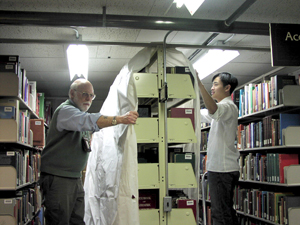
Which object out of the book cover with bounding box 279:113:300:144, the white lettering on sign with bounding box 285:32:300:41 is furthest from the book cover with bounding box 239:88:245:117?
the white lettering on sign with bounding box 285:32:300:41

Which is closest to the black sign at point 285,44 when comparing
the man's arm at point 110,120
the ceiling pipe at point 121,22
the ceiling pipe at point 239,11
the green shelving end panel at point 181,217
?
the ceiling pipe at point 121,22

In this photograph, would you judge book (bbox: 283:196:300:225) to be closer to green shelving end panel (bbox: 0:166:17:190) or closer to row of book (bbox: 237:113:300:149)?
row of book (bbox: 237:113:300:149)

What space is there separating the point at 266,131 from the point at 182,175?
142 cm

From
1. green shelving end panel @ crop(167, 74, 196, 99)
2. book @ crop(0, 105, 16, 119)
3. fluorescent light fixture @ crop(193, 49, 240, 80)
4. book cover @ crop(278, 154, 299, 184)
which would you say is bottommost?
book cover @ crop(278, 154, 299, 184)

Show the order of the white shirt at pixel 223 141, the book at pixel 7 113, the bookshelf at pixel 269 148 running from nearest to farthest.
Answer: the white shirt at pixel 223 141, the book at pixel 7 113, the bookshelf at pixel 269 148

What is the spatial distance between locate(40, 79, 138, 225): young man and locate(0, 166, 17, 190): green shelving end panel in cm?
73

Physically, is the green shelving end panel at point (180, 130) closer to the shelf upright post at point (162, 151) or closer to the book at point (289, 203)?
the shelf upright post at point (162, 151)

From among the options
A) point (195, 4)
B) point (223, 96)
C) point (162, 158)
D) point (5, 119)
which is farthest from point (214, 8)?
point (5, 119)

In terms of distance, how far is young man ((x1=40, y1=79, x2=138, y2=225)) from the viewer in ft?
7.57

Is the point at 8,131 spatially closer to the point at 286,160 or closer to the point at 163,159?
the point at 163,159

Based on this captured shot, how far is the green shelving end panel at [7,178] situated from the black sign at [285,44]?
2540 mm

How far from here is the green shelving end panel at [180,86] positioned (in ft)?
9.68

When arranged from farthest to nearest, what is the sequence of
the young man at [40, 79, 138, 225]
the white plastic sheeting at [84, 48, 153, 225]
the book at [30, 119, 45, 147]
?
the book at [30, 119, 45, 147], the white plastic sheeting at [84, 48, 153, 225], the young man at [40, 79, 138, 225]

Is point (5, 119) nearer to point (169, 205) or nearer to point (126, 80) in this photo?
point (126, 80)
